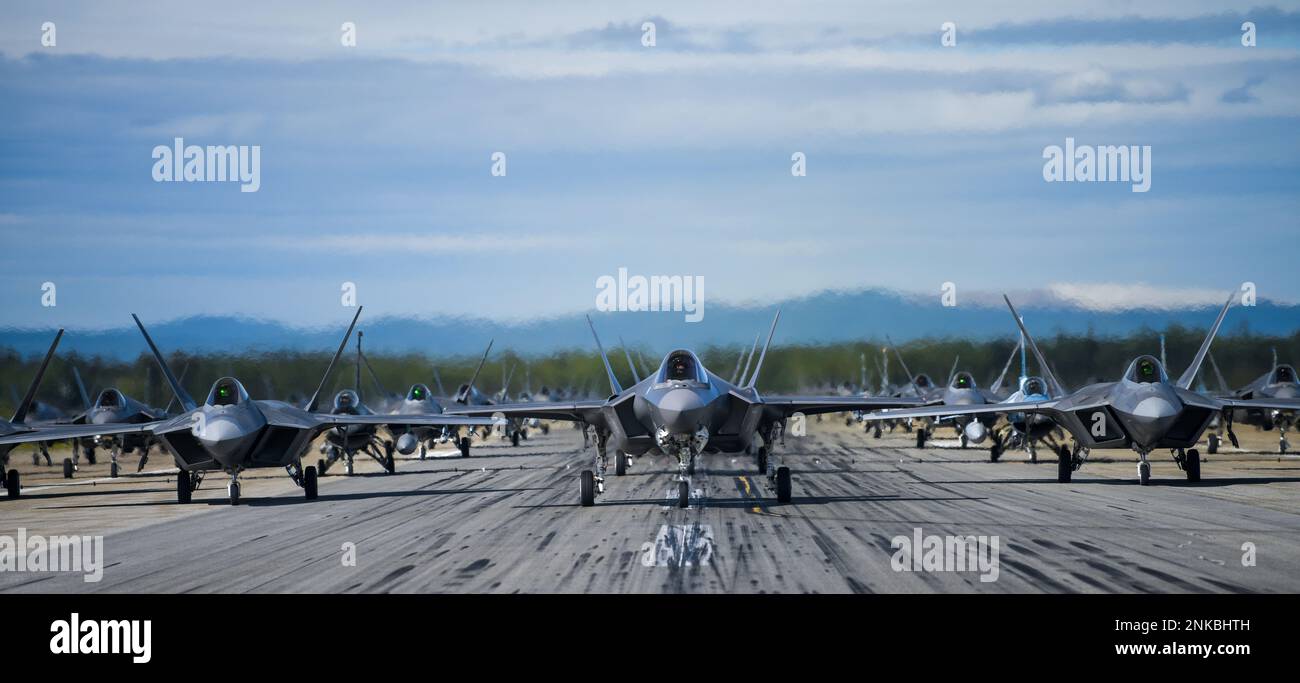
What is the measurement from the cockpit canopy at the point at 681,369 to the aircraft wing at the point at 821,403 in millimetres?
2852

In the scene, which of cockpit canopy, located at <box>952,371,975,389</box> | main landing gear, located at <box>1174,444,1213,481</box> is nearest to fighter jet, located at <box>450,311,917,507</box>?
main landing gear, located at <box>1174,444,1213,481</box>

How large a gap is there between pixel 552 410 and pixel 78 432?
13461 mm

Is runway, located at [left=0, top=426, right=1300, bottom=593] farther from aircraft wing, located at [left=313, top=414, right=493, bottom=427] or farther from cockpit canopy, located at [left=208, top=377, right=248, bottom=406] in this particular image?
cockpit canopy, located at [left=208, top=377, right=248, bottom=406]

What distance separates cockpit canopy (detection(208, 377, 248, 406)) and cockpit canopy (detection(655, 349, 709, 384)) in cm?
1103

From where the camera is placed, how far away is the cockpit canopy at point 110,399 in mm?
50281

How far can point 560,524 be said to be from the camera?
2494 centimetres

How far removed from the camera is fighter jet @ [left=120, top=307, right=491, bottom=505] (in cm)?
3028

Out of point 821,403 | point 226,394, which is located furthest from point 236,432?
point 821,403

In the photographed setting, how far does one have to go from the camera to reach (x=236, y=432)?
30172mm

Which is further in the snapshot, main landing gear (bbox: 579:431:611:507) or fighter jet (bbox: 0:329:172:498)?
fighter jet (bbox: 0:329:172:498)

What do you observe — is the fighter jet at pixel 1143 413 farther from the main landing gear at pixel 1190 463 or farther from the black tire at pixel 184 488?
the black tire at pixel 184 488

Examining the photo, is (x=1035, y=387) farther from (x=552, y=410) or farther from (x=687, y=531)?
(x=687, y=531)

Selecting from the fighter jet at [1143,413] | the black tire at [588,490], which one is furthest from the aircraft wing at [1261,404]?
the black tire at [588,490]
